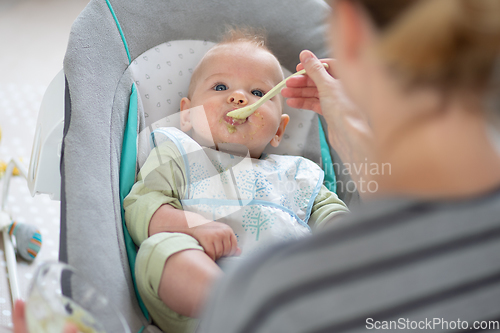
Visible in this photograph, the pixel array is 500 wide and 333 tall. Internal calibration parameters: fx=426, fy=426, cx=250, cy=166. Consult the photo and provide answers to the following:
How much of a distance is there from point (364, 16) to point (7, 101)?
2004 millimetres

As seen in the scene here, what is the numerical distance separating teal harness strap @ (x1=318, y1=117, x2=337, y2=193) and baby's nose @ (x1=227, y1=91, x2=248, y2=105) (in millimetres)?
353

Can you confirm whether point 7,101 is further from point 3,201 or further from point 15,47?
point 3,201

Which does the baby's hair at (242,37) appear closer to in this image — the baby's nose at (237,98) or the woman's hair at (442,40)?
the baby's nose at (237,98)

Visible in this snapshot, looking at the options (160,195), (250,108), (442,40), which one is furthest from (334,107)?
(442,40)

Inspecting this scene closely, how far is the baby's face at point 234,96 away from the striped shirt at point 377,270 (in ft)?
2.64

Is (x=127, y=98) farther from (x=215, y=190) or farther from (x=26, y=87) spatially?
(x=26, y=87)

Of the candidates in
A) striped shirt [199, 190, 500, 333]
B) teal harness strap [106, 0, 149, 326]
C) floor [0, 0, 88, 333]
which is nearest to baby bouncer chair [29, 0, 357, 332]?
teal harness strap [106, 0, 149, 326]

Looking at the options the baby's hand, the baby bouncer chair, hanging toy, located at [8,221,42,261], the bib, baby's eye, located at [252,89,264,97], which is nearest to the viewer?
the baby bouncer chair

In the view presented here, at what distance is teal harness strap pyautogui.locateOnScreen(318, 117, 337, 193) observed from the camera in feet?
4.39

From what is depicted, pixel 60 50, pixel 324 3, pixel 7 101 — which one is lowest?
pixel 7 101

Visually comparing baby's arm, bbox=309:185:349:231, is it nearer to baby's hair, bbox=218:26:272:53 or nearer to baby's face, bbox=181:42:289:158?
baby's face, bbox=181:42:289:158

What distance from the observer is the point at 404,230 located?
0.39 meters

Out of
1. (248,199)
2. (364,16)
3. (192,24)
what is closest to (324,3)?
(192,24)

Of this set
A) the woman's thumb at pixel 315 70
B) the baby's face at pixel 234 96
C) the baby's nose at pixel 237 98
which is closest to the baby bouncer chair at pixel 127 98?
the baby's face at pixel 234 96
